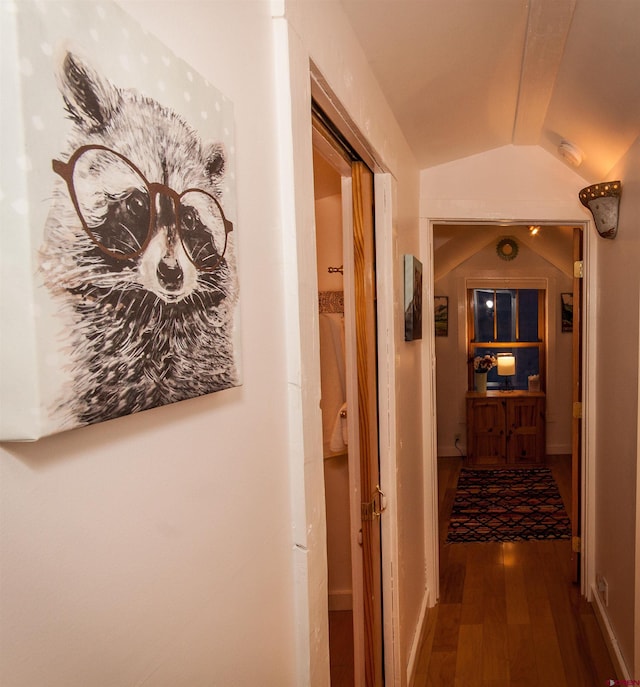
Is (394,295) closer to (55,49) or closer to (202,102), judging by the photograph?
(202,102)

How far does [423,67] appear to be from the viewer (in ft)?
5.95

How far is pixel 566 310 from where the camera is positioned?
6016 mm

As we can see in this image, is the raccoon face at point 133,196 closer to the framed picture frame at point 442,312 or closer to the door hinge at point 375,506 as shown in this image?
the door hinge at point 375,506

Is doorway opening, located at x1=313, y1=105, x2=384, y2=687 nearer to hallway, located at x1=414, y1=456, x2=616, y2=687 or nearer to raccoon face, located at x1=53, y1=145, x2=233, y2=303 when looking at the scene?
hallway, located at x1=414, y1=456, x2=616, y2=687

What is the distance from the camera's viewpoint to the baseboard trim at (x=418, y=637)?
8.00 ft

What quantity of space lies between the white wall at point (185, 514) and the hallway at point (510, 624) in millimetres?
1919

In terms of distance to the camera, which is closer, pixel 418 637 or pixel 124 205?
pixel 124 205

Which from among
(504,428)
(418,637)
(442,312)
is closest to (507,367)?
(504,428)

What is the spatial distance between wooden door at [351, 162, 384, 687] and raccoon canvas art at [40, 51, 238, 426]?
1209mm

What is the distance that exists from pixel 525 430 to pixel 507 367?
2.44 feet

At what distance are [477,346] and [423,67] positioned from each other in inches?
187

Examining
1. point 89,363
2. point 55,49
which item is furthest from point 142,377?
point 55,49

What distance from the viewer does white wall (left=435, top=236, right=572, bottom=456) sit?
6039mm

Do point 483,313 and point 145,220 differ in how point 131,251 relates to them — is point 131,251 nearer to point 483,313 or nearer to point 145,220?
point 145,220
